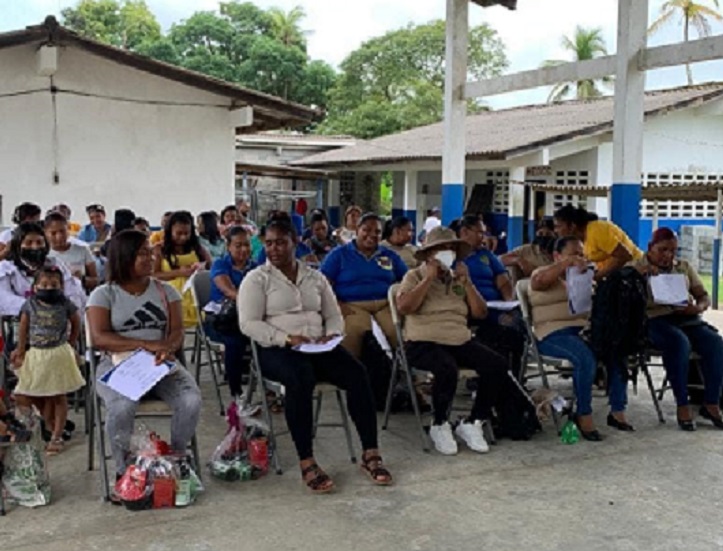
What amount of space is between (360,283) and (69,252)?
2094 mm

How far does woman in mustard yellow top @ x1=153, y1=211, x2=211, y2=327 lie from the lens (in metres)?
6.46

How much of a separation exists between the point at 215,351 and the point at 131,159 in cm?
621

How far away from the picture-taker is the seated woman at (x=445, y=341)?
16.7 ft

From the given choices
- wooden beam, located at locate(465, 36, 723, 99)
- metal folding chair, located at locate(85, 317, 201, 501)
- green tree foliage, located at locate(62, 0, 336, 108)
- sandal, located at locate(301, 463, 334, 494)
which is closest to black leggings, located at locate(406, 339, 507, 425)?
sandal, located at locate(301, 463, 334, 494)

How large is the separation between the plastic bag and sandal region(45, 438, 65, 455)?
73 cm

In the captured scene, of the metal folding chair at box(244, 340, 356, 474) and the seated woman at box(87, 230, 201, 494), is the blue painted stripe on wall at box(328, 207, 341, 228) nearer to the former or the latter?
the metal folding chair at box(244, 340, 356, 474)

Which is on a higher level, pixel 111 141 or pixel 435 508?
pixel 111 141

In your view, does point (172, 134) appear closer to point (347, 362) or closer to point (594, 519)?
point (347, 362)

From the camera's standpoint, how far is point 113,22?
41.6m

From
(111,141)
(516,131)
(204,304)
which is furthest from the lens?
(516,131)

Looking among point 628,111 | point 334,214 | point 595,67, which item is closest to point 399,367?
point 628,111

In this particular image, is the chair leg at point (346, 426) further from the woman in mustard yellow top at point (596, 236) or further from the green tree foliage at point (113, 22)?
the green tree foliage at point (113, 22)

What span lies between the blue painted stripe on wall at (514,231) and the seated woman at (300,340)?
1334cm

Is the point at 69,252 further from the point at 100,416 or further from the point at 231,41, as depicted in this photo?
the point at 231,41
